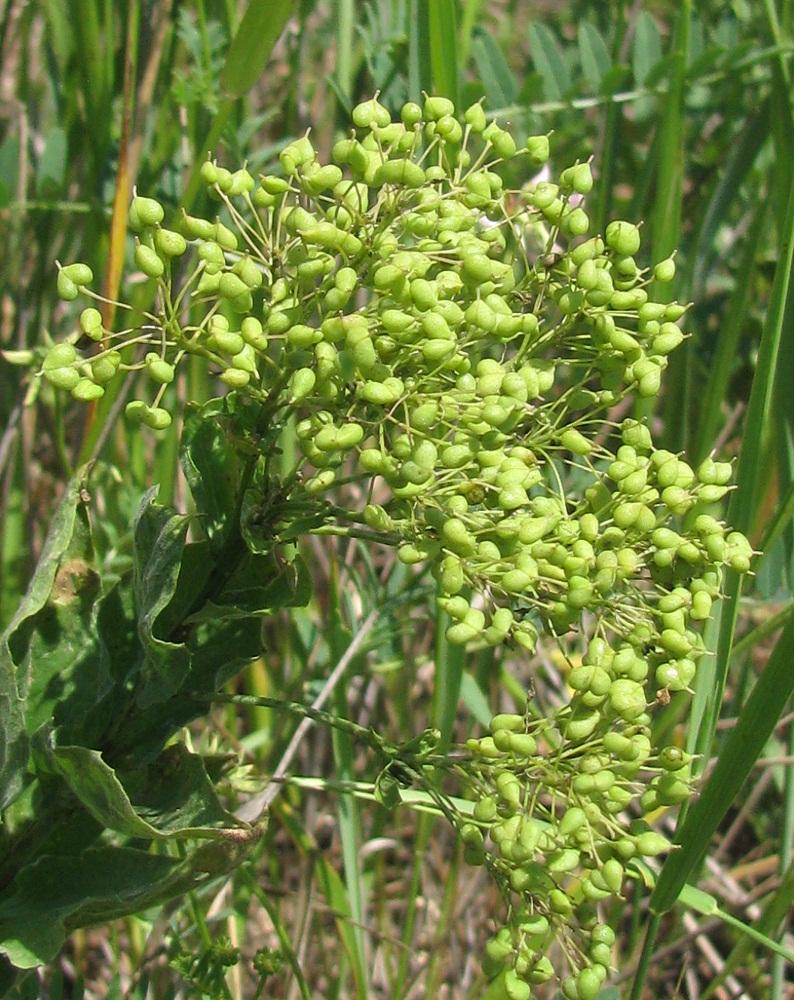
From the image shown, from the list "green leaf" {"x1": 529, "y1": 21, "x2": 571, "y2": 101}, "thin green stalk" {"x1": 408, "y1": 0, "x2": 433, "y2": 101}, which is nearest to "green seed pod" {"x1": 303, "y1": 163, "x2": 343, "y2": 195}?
"thin green stalk" {"x1": 408, "y1": 0, "x2": 433, "y2": 101}

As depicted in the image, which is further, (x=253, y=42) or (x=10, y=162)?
(x=10, y=162)

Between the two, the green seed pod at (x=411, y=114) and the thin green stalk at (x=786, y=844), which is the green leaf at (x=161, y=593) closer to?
the green seed pod at (x=411, y=114)

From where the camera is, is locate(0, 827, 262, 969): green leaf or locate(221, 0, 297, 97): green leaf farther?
locate(221, 0, 297, 97): green leaf

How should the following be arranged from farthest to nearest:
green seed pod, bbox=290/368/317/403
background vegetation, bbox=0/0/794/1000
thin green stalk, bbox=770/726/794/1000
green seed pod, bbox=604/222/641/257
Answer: thin green stalk, bbox=770/726/794/1000
background vegetation, bbox=0/0/794/1000
green seed pod, bbox=604/222/641/257
green seed pod, bbox=290/368/317/403

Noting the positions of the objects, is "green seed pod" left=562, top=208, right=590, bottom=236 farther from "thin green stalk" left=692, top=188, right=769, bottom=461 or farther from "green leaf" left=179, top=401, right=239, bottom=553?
"thin green stalk" left=692, top=188, right=769, bottom=461

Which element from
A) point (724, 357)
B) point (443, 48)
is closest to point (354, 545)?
point (724, 357)

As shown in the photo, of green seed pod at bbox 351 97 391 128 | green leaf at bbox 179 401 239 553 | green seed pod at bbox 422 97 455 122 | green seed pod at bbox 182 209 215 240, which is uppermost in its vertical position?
green seed pod at bbox 422 97 455 122

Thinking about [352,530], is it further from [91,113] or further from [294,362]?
[91,113]

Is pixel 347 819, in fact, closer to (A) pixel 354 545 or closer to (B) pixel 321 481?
(A) pixel 354 545
